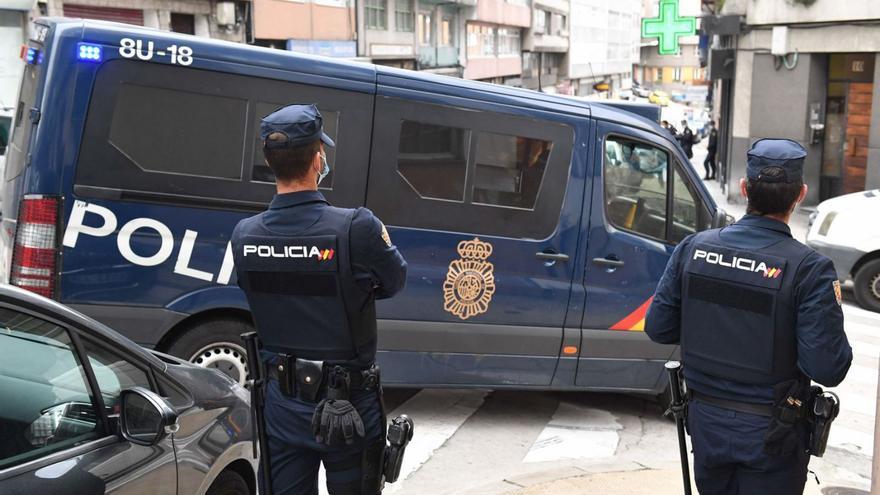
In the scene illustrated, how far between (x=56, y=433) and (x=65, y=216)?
3117mm

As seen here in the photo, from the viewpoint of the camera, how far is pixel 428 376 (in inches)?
273

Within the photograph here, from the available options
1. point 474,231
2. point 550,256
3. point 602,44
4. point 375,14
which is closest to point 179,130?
point 474,231

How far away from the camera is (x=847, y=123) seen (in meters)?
22.1

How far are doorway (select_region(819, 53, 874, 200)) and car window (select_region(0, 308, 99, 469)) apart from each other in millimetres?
20696

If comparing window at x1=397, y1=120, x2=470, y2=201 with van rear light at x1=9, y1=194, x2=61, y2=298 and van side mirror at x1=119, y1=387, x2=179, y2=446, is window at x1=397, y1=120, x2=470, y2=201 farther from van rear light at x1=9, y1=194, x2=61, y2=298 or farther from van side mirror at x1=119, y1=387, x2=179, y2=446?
van side mirror at x1=119, y1=387, x2=179, y2=446

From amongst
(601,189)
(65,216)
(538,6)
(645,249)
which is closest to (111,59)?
(65,216)

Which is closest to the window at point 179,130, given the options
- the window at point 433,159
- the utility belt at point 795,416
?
the window at point 433,159

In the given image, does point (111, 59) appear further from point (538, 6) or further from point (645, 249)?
point (538, 6)

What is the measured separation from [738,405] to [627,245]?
11.3 ft

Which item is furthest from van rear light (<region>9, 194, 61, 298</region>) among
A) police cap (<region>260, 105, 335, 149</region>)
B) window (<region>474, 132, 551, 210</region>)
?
police cap (<region>260, 105, 335, 149</region>)

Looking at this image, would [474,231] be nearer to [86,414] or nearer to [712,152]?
[86,414]

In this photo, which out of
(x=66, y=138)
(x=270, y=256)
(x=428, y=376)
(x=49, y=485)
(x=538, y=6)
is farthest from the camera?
(x=538, y=6)

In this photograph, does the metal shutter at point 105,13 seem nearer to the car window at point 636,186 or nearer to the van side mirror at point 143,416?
the car window at point 636,186

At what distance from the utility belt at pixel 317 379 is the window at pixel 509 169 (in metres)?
3.22
